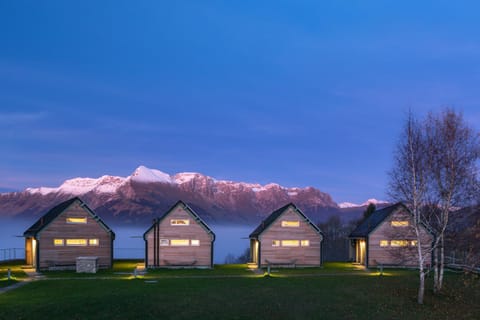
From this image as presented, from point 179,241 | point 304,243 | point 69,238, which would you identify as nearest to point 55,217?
point 69,238

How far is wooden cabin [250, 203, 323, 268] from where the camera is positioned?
5103 cm

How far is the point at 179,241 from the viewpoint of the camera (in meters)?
49.4

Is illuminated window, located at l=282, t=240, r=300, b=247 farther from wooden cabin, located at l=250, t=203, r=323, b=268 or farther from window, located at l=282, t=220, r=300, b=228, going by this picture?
window, located at l=282, t=220, r=300, b=228

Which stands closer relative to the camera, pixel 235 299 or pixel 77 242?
pixel 235 299

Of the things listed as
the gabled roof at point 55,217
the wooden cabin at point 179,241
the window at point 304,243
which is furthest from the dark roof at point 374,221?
the gabled roof at point 55,217

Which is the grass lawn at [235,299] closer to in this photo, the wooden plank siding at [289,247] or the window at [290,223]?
the wooden plank siding at [289,247]

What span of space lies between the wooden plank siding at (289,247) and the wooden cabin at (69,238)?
18.3 m

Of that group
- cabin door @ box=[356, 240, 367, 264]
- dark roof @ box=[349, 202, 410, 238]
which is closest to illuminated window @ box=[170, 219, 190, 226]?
dark roof @ box=[349, 202, 410, 238]

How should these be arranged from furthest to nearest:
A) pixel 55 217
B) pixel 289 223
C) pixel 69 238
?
pixel 289 223 < pixel 69 238 < pixel 55 217

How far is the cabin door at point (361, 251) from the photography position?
53938 mm

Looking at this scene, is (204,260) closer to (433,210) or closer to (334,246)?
(433,210)

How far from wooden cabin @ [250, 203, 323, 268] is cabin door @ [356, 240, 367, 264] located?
615 centimetres

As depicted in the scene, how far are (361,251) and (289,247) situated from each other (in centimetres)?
1059

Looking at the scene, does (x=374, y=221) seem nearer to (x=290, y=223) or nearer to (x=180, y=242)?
(x=290, y=223)
